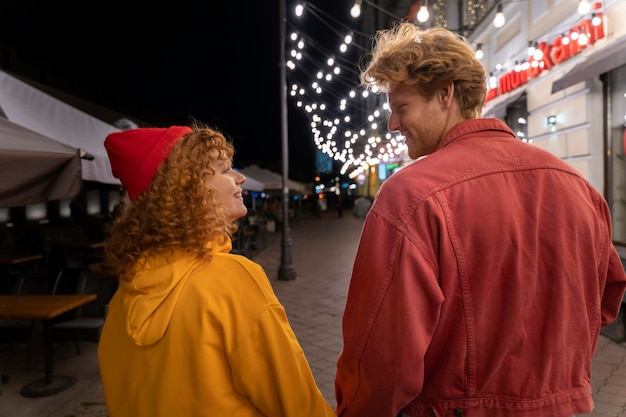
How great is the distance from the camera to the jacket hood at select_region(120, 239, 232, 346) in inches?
55.7

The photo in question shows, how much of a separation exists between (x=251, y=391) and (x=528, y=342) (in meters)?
0.80

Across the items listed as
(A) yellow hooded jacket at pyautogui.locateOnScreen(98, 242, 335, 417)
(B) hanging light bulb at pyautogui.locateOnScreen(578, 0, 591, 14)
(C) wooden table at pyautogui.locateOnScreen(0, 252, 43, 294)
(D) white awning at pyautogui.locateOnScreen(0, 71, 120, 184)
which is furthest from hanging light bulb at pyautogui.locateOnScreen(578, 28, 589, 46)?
(C) wooden table at pyautogui.locateOnScreen(0, 252, 43, 294)

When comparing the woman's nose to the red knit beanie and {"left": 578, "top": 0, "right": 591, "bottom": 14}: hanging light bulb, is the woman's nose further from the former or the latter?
{"left": 578, "top": 0, "right": 591, "bottom": 14}: hanging light bulb

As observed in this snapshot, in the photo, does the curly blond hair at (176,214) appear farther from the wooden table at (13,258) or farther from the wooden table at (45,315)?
the wooden table at (13,258)

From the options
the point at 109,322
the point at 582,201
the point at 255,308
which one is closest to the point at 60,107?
the point at 109,322

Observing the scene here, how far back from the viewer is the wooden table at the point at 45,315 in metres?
4.74

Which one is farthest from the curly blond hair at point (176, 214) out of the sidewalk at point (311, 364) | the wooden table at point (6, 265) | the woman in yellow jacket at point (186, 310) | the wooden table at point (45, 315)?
the wooden table at point (6, 265)

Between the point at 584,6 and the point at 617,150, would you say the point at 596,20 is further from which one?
the point at 617,150

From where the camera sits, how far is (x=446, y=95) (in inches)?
60.0

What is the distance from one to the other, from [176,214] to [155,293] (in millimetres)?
254

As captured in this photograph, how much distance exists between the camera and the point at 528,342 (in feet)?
4.57

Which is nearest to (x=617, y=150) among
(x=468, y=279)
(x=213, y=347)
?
(x=468, y=279)

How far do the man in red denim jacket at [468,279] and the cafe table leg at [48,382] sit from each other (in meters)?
4.51

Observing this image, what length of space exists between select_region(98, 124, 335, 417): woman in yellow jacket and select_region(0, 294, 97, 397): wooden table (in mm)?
3698
